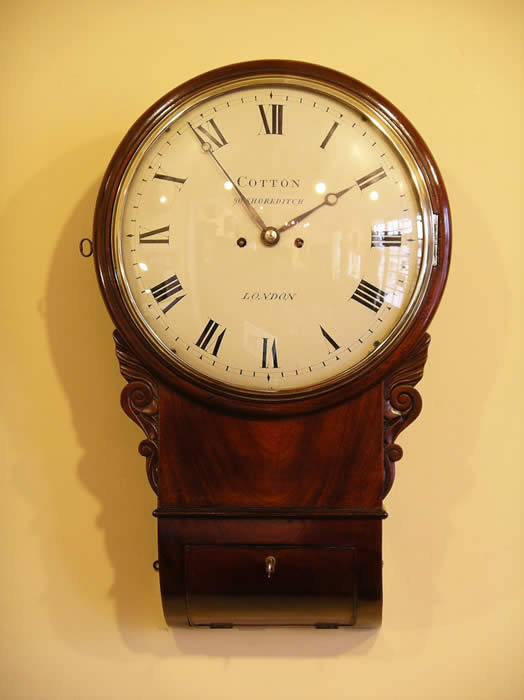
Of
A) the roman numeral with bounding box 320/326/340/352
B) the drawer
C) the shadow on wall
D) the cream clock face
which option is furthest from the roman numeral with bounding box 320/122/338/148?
the drawer

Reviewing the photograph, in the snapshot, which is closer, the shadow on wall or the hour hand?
the hour hand

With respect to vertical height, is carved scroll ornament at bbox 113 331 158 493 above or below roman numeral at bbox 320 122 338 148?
below

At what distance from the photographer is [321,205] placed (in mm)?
855

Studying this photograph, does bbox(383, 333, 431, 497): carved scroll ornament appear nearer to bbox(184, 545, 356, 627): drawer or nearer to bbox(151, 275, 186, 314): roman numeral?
bbox(184, 545, 356, 627): drawer

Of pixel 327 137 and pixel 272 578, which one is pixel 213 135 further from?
pixel 272 578

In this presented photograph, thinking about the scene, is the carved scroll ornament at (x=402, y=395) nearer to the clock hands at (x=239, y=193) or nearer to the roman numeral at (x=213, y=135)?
the clock hands at (x=239, y=193)

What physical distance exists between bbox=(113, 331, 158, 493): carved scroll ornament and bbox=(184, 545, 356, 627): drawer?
13 centimetres

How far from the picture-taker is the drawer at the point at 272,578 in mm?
872

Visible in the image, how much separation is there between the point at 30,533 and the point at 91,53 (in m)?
0.73

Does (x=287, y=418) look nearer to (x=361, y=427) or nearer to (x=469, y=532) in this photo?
(x=361, y=427)

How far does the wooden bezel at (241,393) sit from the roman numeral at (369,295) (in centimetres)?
5

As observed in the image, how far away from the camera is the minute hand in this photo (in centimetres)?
85

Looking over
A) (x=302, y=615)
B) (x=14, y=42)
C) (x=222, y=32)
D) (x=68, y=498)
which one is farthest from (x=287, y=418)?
(x=14, y=42)

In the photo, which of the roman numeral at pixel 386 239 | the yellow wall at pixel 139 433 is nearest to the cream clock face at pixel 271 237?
the roman numeral at pixel 386 239
